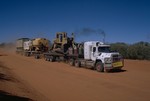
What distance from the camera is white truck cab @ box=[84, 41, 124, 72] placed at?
70.3ft

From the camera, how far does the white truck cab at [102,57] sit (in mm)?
21422

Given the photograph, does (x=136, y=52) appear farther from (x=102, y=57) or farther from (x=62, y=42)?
(x=102, y=57)

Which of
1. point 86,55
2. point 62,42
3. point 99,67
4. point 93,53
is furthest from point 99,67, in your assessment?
point 62,42

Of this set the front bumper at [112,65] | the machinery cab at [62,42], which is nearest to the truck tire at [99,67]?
the front bumper at [112,65]

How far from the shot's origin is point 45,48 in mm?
41562

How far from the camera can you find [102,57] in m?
22.0

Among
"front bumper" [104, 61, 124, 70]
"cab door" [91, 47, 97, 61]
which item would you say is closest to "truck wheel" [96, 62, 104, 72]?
"front bumper" [104, 61, 124, 70]

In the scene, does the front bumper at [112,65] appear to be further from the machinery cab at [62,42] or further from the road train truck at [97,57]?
the machinery cab at [62,42]

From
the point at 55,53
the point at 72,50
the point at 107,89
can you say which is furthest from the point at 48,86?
the point at 55,53

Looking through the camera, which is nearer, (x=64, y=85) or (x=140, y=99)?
(x=140, y=99)

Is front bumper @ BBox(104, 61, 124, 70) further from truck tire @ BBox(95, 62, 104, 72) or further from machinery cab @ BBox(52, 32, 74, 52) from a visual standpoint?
machinery cab @ BBox(52, 32, 74, 52)

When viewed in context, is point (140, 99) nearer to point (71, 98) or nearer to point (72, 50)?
point (71, 98)

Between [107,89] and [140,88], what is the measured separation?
2155 millimetres

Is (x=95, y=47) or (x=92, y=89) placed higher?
(x=95, y=47)
